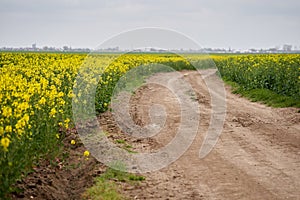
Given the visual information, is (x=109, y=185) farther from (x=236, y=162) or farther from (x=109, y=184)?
(x=236, y=162)

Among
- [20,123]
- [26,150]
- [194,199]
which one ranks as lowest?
[194,199]

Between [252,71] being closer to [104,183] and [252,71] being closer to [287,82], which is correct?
[287,82]

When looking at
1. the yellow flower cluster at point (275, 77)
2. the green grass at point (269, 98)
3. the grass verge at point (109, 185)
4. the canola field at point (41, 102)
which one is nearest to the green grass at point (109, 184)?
the grass verge at point (109, 185)

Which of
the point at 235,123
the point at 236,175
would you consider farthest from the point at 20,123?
the point at 235,123

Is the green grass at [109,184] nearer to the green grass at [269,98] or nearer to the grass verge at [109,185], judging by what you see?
the grass verge at [109,185]

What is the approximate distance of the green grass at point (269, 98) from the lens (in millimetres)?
17578

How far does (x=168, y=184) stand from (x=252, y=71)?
1694 cm

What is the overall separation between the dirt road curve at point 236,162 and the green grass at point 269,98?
152 centimetres

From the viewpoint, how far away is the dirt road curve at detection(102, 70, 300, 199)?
8.00 m

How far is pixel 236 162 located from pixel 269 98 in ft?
33.7

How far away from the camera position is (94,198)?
7598 millimetres

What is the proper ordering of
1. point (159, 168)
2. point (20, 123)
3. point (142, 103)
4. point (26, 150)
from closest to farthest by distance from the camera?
point (20, 123), point (26, 150), point (159, 168), point (142, 103)

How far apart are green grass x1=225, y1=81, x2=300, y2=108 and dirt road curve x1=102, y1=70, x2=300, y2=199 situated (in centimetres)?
152

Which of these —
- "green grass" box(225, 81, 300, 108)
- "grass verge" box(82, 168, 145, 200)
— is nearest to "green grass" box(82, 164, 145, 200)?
"grass verge" box(82, 168, 145, 200)
